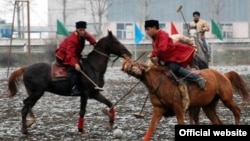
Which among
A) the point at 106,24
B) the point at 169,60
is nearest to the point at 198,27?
the point at 169,60

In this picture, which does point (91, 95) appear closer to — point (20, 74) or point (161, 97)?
point (20, 74)

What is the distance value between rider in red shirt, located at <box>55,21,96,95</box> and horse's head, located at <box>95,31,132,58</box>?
26 cm

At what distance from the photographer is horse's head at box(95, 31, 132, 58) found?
1359 centimetres

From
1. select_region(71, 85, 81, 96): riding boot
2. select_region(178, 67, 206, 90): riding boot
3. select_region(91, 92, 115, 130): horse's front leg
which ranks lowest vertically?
select_region(91, 92, 115, 130): horse's front leg

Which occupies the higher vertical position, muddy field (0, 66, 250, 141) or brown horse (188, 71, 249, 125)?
brown horse (188, 71, 249, 125)

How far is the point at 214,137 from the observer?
889cm

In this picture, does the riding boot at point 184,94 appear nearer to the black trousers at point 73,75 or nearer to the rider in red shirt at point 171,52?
the rider in red shirt at point 171,52

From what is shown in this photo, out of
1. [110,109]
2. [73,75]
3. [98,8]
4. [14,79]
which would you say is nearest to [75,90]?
[73,75]

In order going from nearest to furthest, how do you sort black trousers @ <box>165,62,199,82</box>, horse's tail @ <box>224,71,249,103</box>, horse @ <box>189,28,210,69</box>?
black trousers @ <box>165,62,199,82</box>, horse's tail @ <box>224,71,249,103</box>, horse @ <box>189,28,210,69</box>

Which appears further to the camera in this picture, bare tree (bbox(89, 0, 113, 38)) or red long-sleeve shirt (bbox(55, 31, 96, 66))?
bare tree (bbox(89, 0, 113, 38))

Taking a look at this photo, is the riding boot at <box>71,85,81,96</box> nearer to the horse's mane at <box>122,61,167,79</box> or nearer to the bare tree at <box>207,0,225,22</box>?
the horse's mane at <box>122,61,167,79</box>

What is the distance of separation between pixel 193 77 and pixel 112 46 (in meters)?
2.53

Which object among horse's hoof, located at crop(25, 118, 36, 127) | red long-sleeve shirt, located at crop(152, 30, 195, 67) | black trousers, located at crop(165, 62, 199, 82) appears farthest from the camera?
horse's hoof, located at crop(25, 118, 36, 127)

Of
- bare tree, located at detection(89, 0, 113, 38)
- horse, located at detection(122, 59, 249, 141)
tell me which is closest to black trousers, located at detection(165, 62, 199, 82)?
horse, located at detection(122, 59, 249, 141)
